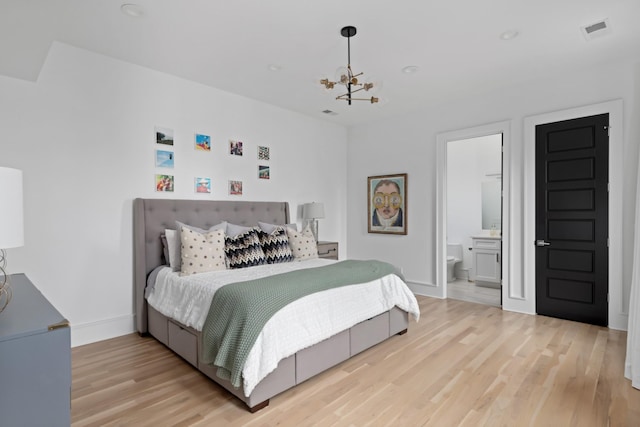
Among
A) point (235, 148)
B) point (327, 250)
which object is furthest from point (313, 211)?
point (235, 148)

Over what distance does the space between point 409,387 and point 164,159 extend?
318 centimetres

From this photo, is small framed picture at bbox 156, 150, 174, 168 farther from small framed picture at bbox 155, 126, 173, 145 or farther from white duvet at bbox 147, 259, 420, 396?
white duvet at bbox 147, 259, 420, 396

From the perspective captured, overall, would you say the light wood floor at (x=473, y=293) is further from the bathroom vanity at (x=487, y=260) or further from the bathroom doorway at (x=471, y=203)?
the bathroom vanity at (x=487, y=260)

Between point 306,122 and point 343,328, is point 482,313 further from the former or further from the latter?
point 306,122

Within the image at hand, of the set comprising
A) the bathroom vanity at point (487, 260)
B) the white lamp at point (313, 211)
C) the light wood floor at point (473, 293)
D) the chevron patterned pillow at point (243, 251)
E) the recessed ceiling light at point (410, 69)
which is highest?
the recessed ceiling light at point (410, 69)

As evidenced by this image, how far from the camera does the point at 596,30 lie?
279cm

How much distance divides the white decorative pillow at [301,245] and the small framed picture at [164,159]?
1503 mm

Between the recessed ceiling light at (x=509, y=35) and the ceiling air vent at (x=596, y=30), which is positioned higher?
the ceiling air vent at (x=596, y=30)

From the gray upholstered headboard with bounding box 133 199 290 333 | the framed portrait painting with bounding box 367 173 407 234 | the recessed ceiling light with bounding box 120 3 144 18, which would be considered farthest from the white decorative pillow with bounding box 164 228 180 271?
the framed portrait painting with bounding box 367 173 407 234

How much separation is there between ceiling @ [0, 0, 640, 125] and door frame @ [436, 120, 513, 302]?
0.59 meters

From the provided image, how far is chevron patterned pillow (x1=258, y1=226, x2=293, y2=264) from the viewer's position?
3.55 m

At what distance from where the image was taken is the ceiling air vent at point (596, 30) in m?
2.69

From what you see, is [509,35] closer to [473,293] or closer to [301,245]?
[301,245]

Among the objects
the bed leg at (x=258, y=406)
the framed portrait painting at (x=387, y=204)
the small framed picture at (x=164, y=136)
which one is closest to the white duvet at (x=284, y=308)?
the bed leg at (x=258, y=406)
